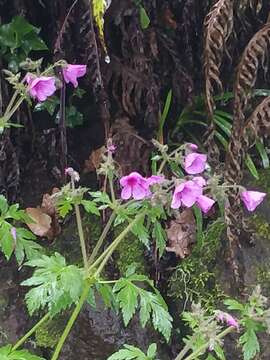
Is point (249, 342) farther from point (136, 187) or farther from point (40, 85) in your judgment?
point (40, 85)

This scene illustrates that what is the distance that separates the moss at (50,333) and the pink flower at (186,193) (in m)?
1.03

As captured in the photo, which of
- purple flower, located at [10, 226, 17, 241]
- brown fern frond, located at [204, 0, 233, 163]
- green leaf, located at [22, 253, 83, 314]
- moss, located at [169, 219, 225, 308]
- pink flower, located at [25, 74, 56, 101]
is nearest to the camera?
green leaf, located at [22, 253, 83, 314]

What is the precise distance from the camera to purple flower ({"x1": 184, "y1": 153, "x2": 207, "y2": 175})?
5.63 feet

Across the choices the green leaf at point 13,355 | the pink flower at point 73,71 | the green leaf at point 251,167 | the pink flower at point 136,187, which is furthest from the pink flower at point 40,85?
the green leaf at point 251,167

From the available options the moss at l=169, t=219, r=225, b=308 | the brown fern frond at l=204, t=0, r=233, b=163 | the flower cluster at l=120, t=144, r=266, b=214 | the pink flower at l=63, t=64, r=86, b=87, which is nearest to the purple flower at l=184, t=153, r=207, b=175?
the flower cluster at l=120, t=144, r=266, b=214

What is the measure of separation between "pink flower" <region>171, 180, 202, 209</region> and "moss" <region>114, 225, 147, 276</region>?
0.98 metres

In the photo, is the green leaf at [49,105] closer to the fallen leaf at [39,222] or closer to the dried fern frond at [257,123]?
the fallen leaf at [39,222]

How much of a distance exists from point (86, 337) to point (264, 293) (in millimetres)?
620

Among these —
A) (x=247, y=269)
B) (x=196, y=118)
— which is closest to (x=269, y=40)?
(x=196, y=118)

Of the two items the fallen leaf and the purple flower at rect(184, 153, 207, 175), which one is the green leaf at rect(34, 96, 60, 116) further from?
the purple flower at rect(184, 153, 207, 175)

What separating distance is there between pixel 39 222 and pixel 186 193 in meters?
1.17

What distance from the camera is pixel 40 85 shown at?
1.77 metres

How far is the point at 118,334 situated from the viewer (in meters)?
2.47

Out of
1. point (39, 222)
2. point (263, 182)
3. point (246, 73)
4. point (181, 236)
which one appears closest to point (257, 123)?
point (246, 73)
